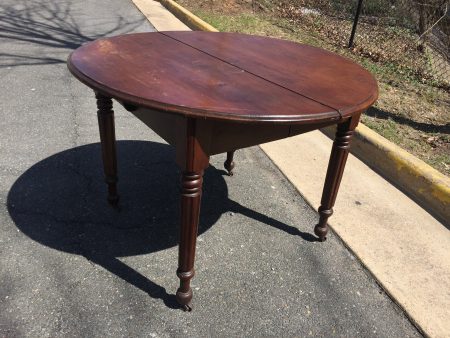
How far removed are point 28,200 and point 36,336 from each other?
3.23 feet

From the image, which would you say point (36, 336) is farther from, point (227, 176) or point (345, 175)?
point (345, 175)

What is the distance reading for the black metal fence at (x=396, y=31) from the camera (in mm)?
4590

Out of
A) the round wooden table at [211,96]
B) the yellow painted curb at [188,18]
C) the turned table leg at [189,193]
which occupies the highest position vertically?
the round wooden table at [211,96]

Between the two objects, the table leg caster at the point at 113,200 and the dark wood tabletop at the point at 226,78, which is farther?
the table leg caster at the point at 113,200

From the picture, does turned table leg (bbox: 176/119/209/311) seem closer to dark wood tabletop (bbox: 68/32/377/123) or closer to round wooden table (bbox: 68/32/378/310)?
round wooden table (bbox: 68/32/378/310)

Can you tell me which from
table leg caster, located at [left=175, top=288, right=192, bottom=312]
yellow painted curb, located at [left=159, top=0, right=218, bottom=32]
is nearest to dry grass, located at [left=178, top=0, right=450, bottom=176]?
yellow painted curb, located at [left=159, top=0, right=218, bottom=32]

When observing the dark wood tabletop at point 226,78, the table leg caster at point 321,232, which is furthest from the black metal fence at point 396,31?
the table leg caster at point 321,232

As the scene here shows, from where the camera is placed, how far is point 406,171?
9.06 feet

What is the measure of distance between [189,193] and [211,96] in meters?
0.36

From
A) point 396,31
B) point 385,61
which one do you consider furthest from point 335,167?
point 396,31

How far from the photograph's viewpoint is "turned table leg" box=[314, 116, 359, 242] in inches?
73.1

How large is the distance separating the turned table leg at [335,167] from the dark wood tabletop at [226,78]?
21 centimetres

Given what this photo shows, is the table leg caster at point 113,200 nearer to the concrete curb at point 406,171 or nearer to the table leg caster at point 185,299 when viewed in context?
the table leg caster at point 185,299

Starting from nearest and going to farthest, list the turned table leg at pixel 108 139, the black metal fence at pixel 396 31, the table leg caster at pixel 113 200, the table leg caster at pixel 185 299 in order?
the table leg caster at pixel 185 299 → the turned table leg at pixel 108 139 → the table leg caster at pixel 113 200 → the black metal fence at pixel 396 31
